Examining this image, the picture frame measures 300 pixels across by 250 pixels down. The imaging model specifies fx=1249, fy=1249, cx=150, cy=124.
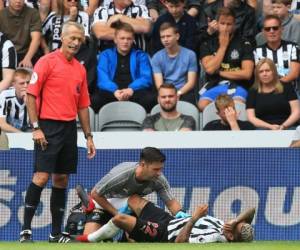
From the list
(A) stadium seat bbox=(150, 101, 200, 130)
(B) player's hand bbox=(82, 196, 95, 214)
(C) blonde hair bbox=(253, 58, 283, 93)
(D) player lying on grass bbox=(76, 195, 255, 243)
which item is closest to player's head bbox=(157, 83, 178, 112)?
(A) stadium seat bbox=(150, 101, 200, 130)

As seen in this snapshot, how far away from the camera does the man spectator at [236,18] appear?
16.7m

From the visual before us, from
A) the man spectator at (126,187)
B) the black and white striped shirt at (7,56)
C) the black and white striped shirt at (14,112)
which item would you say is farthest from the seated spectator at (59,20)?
the man spectator at (126,187)

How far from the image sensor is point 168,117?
50.6 feet

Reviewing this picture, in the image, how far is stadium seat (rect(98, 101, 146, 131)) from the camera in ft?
51.3

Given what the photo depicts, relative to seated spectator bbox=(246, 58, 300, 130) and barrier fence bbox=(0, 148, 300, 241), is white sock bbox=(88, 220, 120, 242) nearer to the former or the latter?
barrier fence bbox=(0, 148, 300, 241)

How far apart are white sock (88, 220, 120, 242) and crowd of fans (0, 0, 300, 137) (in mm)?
3115

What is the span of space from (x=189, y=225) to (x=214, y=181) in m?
2.70

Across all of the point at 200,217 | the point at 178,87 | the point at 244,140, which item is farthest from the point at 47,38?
the point at 200,217

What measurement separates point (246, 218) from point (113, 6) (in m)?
5.63

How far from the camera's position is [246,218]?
12.2 meters

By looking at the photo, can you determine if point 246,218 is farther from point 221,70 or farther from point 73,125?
point 221,70

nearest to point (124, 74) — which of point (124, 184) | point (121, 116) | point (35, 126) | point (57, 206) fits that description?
point (121, 116)

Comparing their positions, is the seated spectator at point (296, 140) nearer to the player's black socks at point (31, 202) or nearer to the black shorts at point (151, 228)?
the black shorts at point (151, 228)

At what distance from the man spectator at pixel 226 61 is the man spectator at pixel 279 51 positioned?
0.20m
